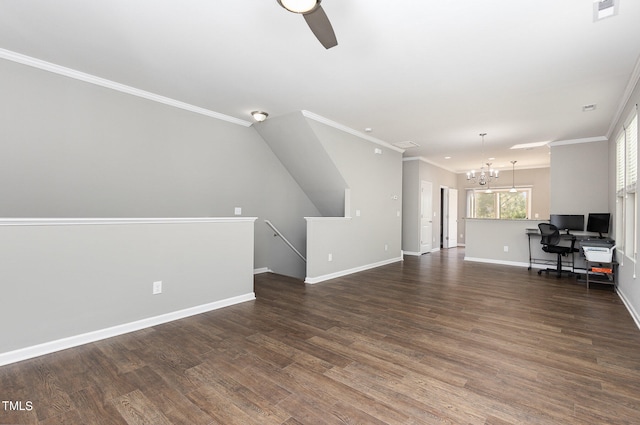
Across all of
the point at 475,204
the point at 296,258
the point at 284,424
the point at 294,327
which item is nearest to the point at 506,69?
the point at 294,327

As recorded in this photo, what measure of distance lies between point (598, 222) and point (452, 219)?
5.01 meters

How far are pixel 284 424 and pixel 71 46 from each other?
3.66m

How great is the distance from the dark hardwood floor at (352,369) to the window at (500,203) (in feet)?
22.1

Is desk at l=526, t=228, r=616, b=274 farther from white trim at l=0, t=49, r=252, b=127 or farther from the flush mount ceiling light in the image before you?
white trim at l=0, t=49, r=252, b=127

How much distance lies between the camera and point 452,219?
1052 cm

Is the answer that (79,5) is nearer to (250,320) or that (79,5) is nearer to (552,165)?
(250,320)

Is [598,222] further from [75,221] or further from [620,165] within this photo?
[75,221]

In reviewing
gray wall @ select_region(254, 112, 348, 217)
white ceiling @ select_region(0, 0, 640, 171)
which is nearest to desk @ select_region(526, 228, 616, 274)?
white ceiling @ select_region(0, 0, 640, 171)

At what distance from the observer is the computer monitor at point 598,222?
5406 millimetres

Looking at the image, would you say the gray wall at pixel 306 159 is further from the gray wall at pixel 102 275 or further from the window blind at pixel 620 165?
the window blind at pixel 620 165

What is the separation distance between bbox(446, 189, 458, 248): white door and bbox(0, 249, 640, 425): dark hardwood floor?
6.47 meters

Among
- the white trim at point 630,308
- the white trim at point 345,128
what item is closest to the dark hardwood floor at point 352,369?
the white trim at point 630,308

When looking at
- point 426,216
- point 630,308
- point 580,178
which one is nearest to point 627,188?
point 630,308

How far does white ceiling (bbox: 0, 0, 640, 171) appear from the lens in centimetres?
238
